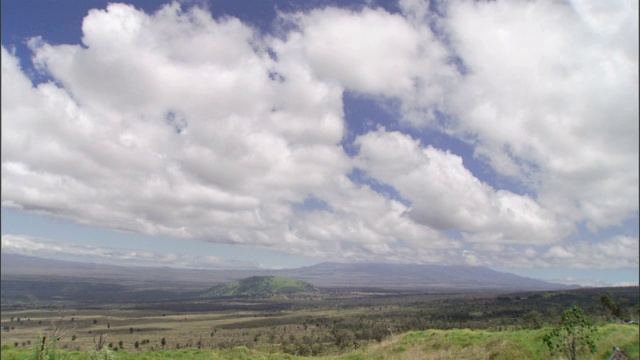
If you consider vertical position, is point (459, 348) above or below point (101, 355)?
below

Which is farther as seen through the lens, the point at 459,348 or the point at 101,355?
the point at 459,348

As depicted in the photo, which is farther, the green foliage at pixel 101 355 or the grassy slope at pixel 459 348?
the grassy slope at pixel 459 348

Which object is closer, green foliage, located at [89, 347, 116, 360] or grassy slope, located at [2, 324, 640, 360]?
green foliage, located at [89, 347, 116, 360]

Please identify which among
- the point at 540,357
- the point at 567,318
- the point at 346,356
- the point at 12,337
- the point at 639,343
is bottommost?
the point at 12,337

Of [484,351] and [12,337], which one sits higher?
[484,351]

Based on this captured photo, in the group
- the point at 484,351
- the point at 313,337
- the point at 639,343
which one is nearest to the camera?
the point at 639,343

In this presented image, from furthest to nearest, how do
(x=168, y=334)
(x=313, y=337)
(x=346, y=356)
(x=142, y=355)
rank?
(x=168, y=334), (x=313, y=337), (x=346, y=356), (x=142, y=355)

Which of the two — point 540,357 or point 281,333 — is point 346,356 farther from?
point 281,333

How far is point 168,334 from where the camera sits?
18350cm

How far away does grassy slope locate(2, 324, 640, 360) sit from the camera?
31406 millimetres

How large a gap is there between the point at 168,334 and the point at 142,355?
529 ft

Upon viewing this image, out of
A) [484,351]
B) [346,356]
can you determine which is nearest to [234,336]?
[346,356]

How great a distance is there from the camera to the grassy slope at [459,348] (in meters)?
31.4

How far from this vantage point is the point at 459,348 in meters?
40.9
